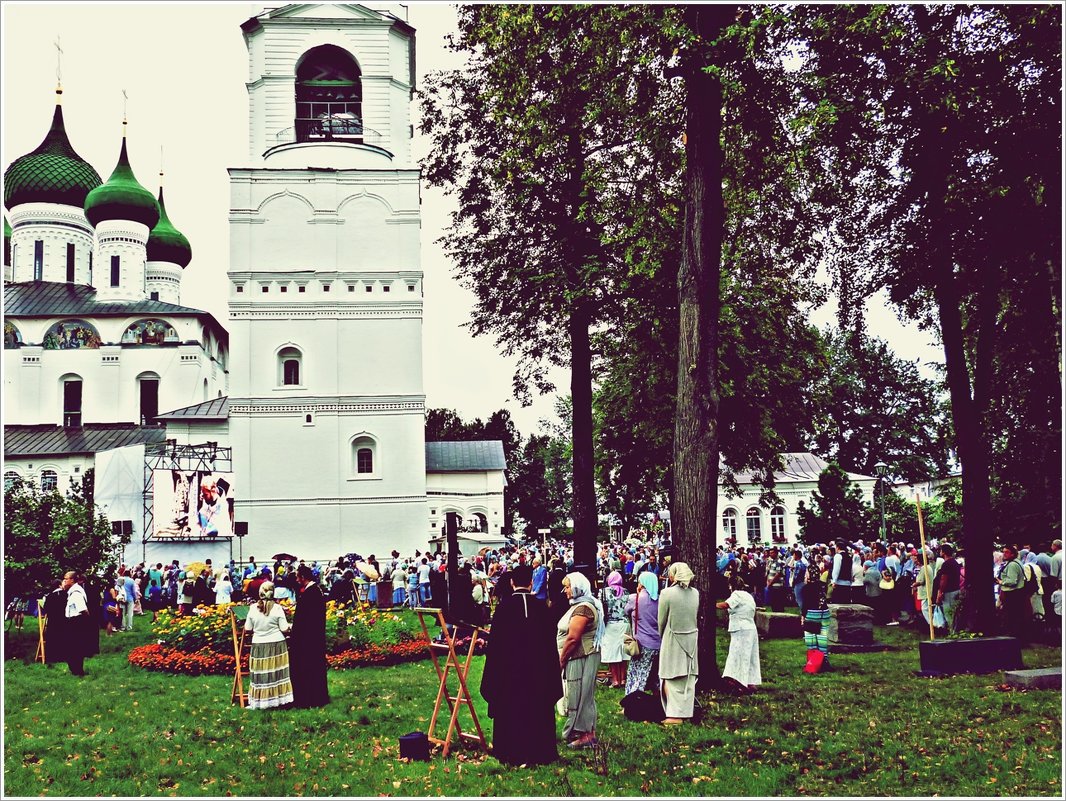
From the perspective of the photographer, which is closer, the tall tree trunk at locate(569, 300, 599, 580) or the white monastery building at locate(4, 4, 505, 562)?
the tall tree trunk at locate(569, 300, 599, 580)

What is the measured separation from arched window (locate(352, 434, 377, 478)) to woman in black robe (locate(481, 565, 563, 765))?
94.6ft

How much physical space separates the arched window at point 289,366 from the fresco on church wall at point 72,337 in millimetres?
19947

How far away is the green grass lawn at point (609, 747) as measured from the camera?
723 centimetres

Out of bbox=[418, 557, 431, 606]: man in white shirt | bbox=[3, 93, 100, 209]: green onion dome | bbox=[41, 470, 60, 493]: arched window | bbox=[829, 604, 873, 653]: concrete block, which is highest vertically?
bbox=[3, 93, 100, 209]: green onion dome

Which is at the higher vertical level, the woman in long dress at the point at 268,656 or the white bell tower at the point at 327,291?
the white bell tower at the point at 327,291

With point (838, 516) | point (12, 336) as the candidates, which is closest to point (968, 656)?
point (838, 516)

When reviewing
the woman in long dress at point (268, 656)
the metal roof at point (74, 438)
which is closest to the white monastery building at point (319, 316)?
the metal roof at point (74, 438)

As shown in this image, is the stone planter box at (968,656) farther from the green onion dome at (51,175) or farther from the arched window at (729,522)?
the green onion dome at (51,175)

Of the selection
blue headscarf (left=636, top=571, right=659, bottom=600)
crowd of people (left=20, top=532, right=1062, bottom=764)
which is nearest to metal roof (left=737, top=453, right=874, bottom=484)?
crowd of people (left=20, top=532, right=1062, bottom=764)

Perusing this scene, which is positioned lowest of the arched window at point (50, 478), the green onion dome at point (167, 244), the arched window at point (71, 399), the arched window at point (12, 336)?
the arched window at point (50, 478)

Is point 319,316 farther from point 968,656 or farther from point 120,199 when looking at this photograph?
point 968,656

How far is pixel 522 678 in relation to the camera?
7.86 m

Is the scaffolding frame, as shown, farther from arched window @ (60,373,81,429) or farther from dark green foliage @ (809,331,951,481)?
dark green foliage @ (809,331,951,481)

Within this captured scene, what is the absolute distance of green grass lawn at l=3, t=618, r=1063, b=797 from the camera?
7.23m
